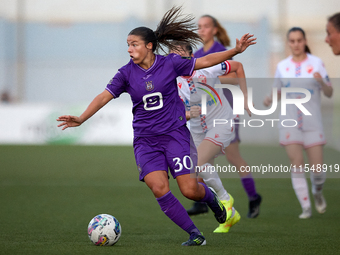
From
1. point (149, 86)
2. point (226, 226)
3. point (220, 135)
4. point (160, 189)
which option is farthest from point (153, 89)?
point (226, 226)

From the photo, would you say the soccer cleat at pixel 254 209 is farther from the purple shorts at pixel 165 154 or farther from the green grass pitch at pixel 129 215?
the purple shorts at pixel 165 154

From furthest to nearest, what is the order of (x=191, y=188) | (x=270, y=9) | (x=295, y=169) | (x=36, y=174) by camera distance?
(x=270, y=9) → (x=36, y=174) → (x=295, y=169) → (x=191, y=188)

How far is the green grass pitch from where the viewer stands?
13.0 feet

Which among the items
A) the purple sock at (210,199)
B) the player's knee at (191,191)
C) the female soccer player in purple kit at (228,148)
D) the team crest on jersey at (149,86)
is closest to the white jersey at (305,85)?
the female soccer player in purple kit at (228,148)

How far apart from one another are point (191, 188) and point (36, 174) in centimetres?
587

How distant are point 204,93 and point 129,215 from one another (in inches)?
63.7

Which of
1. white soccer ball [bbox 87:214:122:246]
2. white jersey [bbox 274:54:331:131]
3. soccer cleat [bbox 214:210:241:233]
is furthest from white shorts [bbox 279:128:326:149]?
white soccer ball [bbox 87:214:122:246]

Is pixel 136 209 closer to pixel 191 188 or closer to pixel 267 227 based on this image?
pixel 267 227

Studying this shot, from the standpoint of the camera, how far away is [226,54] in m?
4.00

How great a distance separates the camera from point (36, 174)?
9359 millimetres

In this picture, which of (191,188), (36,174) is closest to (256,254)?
(191,188)

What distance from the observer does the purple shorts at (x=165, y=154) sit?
4051mm

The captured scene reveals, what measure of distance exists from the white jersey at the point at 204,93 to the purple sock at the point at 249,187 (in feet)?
3.24

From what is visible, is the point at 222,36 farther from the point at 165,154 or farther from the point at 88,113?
the point at 88,113
